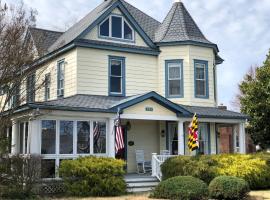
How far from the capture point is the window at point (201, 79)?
2327cm

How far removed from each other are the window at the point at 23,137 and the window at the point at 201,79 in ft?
30.0

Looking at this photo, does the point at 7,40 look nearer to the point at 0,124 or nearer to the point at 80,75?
the point at 0,124

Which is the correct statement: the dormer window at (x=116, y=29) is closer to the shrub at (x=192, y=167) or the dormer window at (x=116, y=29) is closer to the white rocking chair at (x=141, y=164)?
the white rocking chair at (x=141, y=164)

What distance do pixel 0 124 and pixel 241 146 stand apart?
1312cm

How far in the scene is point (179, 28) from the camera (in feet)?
78.3

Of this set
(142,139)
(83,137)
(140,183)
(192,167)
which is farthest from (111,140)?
(142,139)

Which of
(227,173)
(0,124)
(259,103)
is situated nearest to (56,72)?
(0,124)

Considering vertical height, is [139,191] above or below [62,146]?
below

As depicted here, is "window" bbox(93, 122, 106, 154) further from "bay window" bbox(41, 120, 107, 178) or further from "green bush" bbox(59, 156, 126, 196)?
"green bush" bbox(59, 156, 126, 196)

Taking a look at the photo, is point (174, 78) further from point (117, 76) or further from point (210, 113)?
point (117, 76)

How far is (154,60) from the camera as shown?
76.2 feet

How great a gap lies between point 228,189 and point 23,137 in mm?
9515

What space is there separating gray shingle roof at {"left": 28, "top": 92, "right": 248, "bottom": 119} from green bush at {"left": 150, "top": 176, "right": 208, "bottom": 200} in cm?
456

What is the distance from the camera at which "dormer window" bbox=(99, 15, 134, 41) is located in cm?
2192
